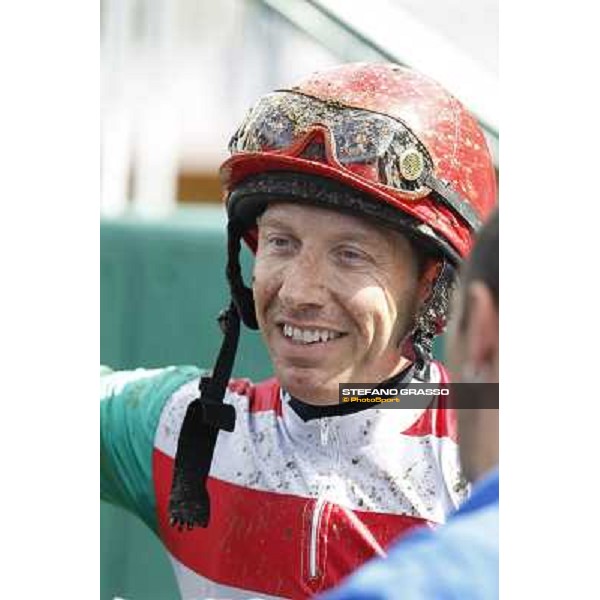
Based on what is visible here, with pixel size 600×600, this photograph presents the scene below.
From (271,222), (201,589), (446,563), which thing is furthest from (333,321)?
(446,563)

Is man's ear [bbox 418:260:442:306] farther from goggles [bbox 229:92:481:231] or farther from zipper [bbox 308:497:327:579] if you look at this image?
zipper [bbox 308:497:327:579]

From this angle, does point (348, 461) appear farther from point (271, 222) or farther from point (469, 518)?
point (469, 518)

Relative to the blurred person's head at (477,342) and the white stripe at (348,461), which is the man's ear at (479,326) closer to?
the blurred person's head at (477,342)

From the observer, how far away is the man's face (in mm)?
1718

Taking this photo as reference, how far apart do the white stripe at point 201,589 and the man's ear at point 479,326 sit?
0.72 meters

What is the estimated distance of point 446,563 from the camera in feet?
3.35

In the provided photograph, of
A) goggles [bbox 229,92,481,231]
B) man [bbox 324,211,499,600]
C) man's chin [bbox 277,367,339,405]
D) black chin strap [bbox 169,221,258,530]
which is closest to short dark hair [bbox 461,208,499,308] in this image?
man [bbox 324,211,499,600]

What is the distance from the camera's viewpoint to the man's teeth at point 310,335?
174 cm

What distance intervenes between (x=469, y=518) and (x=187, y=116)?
933 millimetres

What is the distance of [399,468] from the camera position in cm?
174

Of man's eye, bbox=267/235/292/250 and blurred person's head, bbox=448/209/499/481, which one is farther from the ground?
man's eye, bbox=267/235/292/250

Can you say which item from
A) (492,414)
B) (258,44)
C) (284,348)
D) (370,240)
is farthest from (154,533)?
(492,414)

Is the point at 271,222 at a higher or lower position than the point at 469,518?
higher

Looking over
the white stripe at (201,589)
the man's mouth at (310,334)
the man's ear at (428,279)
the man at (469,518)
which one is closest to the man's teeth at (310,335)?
the man's mouth at (310,334)
